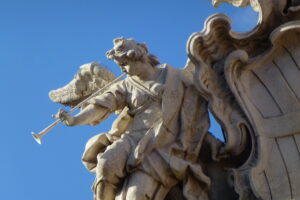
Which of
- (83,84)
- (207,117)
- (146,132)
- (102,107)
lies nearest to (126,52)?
(102,107)

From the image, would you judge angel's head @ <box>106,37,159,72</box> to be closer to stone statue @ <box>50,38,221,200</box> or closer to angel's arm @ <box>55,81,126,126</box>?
stone statue @ <box>50,38,221,200</box>

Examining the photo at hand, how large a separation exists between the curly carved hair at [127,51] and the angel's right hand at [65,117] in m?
0.98

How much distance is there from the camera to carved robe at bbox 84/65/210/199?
28.1ft

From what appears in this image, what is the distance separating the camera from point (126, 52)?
366 inches

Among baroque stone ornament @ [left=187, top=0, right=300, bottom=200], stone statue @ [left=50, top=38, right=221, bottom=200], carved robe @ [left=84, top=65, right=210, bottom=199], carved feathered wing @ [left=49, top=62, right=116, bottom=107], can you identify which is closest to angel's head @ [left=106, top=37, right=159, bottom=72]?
stone statue @ [left=50, top=38, right=221, bottom=200]

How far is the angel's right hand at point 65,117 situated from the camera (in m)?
8.96

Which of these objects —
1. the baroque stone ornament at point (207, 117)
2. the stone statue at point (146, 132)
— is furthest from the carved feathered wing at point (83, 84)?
the stone statue at point (146, 132)

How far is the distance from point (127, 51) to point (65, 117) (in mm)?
1189

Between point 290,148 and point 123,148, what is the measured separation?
2.03 m

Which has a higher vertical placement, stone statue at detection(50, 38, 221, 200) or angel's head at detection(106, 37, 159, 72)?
angel's head at detection(106, 37, 159, 72)

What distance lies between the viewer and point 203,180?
856 centimetres

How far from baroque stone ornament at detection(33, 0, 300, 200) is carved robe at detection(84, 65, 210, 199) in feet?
0.04

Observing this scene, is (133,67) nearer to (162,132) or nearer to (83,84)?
(162,132)

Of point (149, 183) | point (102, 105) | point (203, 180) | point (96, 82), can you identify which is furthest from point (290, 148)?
point (96, 82)
